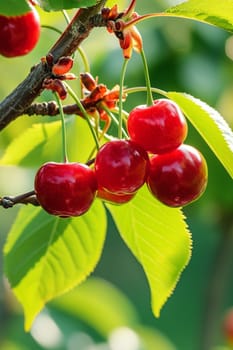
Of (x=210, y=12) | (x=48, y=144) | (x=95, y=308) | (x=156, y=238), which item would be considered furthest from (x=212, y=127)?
(x=95, y=308)

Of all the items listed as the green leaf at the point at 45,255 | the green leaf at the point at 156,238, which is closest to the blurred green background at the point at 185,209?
the green leaf at the point at 45,255

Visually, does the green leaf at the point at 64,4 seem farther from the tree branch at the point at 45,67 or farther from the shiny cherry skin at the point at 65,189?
the shiny cherry skin at the point at 65,189

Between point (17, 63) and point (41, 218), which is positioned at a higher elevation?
point (41, 218)

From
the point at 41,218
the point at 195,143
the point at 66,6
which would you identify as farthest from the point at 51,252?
the point at 195,143

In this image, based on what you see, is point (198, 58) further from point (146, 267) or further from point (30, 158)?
point (146, 267)

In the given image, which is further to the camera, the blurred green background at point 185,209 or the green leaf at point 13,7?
the blurred green background at point 185,209

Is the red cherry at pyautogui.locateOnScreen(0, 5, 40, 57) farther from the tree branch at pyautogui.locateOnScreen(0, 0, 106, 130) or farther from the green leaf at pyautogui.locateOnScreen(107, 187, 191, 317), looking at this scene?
the green leaf at pyautogui.locateOnScreen(107, 187, 191, 317)
